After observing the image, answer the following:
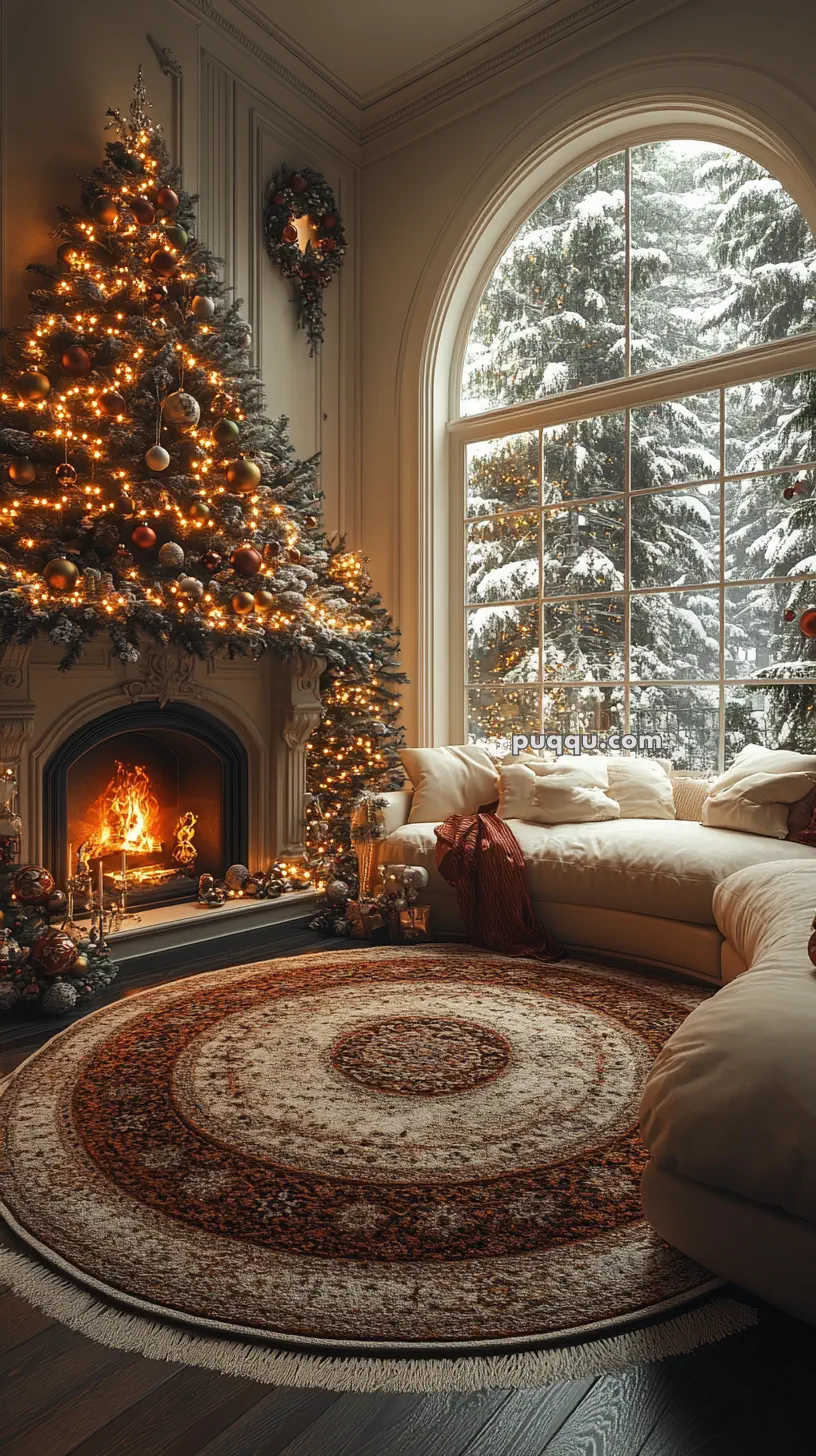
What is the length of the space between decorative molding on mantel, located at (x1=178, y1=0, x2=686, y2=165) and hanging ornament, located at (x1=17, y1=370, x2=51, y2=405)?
96.1 inches

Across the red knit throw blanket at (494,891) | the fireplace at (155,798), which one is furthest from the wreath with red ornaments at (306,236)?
the red knit throw blanket at (494,891)

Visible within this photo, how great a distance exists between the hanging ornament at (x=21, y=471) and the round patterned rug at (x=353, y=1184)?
2037 mm

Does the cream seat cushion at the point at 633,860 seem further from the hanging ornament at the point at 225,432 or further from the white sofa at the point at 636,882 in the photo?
the hanging ornament at the point at 225,432

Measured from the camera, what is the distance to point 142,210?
3805 mm

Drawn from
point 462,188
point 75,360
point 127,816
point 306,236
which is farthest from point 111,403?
point 462,188

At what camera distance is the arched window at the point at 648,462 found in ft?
13.8

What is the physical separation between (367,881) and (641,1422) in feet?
9.74

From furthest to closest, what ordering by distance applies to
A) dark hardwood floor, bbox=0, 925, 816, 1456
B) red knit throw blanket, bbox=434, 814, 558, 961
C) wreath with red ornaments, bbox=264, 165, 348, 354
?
wreath with red ornaments, bbox=264, 165, 348, 354 < red knit throw blanket, bbox=434, 814, 558, 961 < dark hardwood floor, bbox=0, 925, 816, 1456

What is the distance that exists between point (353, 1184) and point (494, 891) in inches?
77.1

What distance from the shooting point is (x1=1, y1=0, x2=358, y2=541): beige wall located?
3793 mm

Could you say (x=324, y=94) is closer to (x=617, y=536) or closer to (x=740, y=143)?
(x=740, y=143)

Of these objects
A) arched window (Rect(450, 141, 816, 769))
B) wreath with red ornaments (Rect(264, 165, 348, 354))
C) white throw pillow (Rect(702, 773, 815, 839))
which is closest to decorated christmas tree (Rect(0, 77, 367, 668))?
wreath with red ornaments (Rect(264, 165, 348, 354))

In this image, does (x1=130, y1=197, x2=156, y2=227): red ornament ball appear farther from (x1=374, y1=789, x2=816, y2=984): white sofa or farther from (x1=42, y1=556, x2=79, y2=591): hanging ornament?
(x1=374, y1=789, x2=816, y2=984): white sofa

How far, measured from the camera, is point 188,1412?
129 cm
